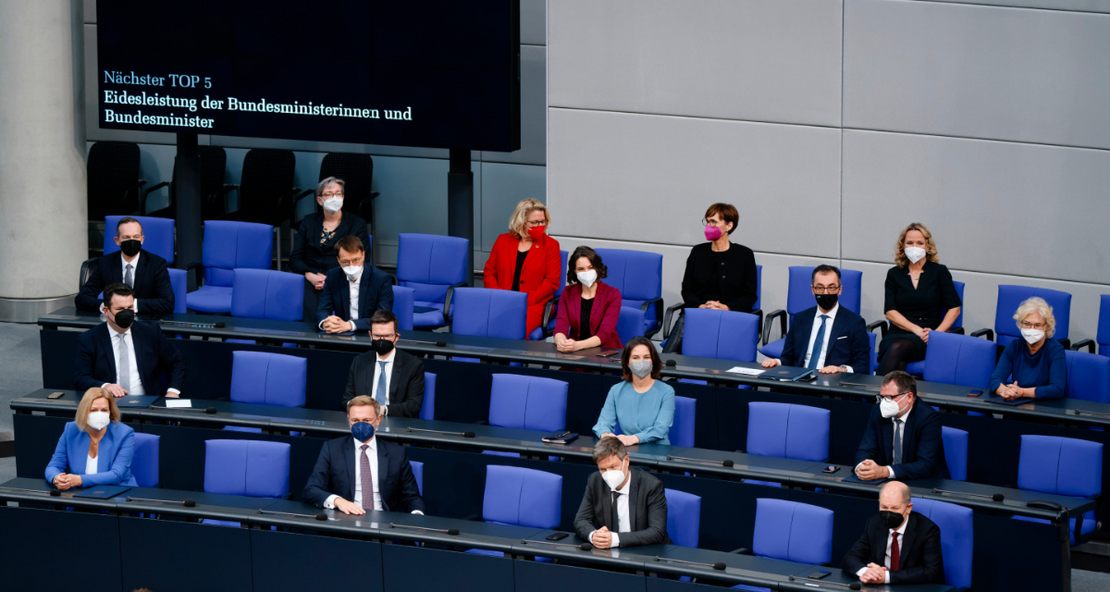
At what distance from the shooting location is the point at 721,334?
8891 mm

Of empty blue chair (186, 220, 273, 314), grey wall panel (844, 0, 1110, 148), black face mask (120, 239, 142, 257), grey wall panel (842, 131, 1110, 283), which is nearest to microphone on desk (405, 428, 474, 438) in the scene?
black face mask (120, 239, 142, 257)

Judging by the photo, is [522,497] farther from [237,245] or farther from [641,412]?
[237,245]

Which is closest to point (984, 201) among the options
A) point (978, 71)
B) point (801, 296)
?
point (978, 71)

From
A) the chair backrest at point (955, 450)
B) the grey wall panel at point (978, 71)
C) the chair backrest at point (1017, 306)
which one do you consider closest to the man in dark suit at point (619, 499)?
the chair backrest at point (955, 450)

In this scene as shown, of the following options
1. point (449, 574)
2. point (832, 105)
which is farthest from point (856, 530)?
point (832, 105)

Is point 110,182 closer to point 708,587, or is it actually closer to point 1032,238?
point 1032,238

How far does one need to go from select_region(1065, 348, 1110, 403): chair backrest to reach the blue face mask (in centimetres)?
337

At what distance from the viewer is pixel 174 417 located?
815cm

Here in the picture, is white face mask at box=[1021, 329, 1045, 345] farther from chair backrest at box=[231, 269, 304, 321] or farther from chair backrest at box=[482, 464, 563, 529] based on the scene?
chair backrest at box=[231, 269, 304, 321]

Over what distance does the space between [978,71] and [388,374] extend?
4.06m

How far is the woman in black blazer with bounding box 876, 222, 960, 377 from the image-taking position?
29.3 feet

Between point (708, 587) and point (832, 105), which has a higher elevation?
point (832, 105)

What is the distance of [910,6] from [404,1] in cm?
312

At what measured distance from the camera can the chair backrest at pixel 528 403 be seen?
800cm
